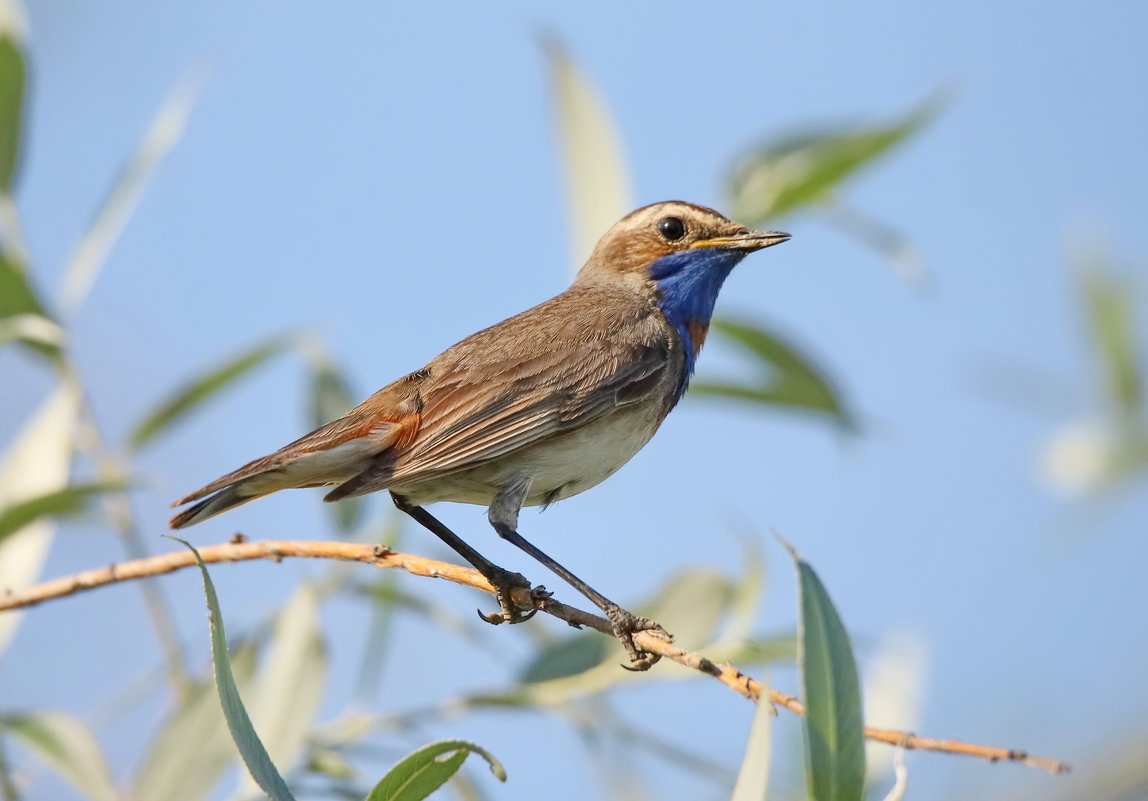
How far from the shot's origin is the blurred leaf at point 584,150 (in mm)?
4684

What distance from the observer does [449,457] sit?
380 cm

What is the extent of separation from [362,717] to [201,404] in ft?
3.78

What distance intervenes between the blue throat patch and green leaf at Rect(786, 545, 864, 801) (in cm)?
253

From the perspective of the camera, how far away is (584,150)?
4.75 metres

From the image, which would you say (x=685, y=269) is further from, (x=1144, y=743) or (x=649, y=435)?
(x=1144, y=743)

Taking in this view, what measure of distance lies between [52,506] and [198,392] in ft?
2.06

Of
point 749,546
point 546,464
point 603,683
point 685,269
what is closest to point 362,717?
point 603,683

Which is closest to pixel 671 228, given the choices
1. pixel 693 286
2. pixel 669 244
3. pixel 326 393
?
pixel 669 244

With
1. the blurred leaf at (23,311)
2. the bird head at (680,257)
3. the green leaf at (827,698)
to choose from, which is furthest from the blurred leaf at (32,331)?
the green leaf at (827,698)

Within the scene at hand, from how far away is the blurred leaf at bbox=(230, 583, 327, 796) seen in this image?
3689mm

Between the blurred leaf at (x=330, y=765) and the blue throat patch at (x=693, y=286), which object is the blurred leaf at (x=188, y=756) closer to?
the blurred leaf at (x=330, y=765)

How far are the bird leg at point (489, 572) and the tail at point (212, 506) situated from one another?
0.68 m

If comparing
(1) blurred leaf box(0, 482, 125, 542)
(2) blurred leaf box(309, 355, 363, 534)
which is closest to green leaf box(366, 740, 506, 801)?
(1) blurred leaf box(0, 482, 125, 542)

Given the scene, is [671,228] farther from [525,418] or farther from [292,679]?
[292,679]
